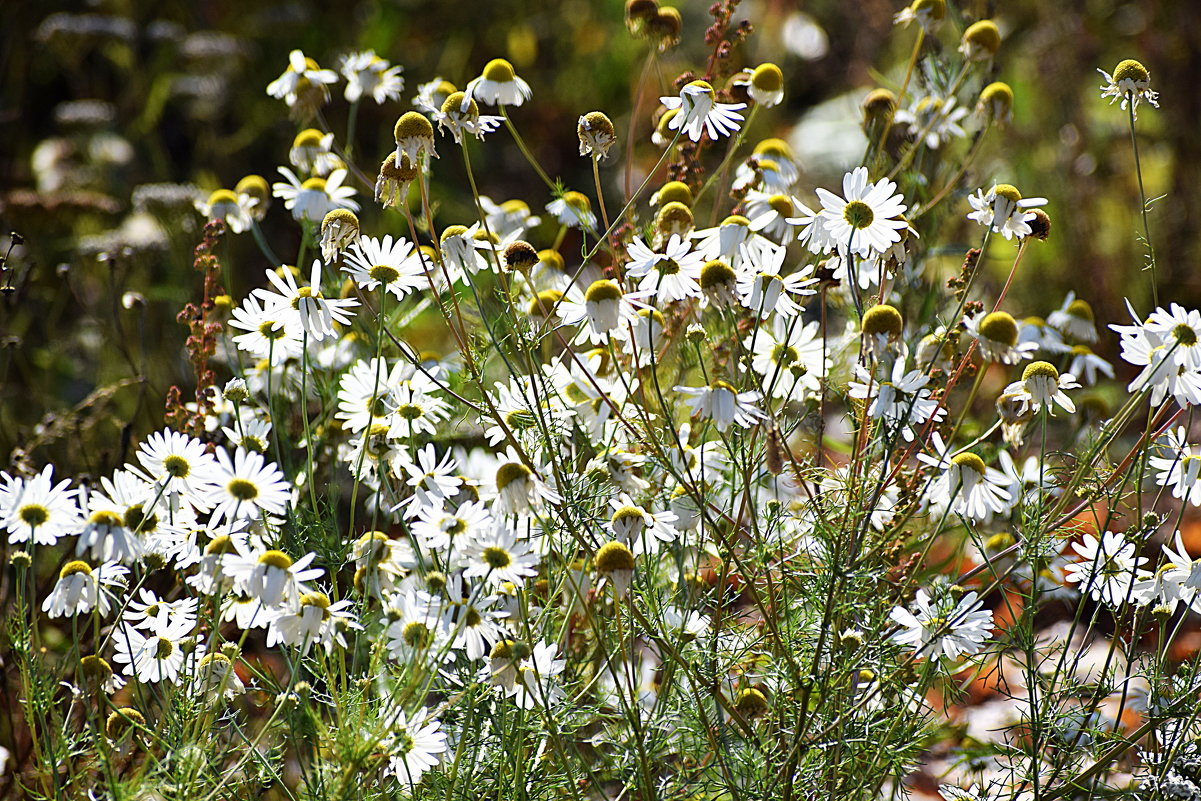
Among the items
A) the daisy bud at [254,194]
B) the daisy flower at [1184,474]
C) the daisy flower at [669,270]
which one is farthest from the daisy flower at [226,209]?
the daisy flower at [1184,474]

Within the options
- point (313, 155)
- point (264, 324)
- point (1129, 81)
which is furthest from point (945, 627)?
point (313, 155)

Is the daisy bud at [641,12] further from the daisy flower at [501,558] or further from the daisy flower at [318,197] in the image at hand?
the daisy flower at [501,558]

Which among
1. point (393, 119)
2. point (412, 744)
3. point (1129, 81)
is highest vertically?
point (393, 119)

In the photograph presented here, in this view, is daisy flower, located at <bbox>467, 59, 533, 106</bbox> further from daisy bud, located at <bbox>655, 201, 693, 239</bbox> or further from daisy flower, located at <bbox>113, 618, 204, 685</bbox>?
daisy flower, located at <bbox>113, 618, 204, 685</bbox>

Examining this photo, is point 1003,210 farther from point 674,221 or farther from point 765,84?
point 765,84

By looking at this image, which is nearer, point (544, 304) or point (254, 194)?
point (544, 304)

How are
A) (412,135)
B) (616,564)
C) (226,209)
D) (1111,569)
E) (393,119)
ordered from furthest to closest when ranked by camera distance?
(393,119), (226,209), (1111,569), (412,135), (616,564)
